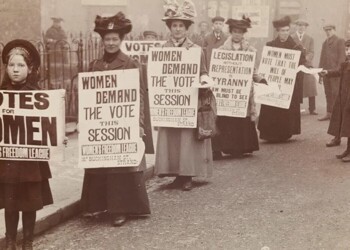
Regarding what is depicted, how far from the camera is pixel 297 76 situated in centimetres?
1282

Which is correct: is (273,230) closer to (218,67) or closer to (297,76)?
(218,67)

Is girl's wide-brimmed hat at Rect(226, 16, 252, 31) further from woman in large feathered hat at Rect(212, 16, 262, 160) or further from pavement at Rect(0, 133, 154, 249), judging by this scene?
pavement at Rect(0, 133, 154, 249)

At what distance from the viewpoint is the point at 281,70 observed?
11.8 meters

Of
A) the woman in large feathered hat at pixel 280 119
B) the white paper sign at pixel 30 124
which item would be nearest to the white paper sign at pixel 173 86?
the white paper sign at pixel 30 124

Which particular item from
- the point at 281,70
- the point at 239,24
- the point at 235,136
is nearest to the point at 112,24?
the point at 239,24

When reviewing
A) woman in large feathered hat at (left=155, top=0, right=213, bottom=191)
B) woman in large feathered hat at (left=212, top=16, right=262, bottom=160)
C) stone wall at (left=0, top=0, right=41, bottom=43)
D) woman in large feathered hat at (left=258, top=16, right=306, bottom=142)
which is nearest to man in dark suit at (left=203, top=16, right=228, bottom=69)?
woman in large feathered hat at (left=258, top=16, right=306, bottom=142)

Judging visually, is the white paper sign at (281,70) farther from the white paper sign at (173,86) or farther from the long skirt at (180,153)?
the white paper sign at (173,86)

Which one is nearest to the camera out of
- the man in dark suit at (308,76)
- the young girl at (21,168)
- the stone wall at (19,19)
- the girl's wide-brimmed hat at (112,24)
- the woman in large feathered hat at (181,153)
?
the young girl at (21,168)

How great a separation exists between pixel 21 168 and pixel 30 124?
1.16 feet

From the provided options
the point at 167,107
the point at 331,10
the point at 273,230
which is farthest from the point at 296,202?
the point at 331,10

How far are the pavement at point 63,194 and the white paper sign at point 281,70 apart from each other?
2.59 m

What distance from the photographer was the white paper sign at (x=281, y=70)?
11.8 m

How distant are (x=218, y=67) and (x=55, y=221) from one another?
4.08 meters

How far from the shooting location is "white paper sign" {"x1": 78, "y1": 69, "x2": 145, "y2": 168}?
7035 millimetres
